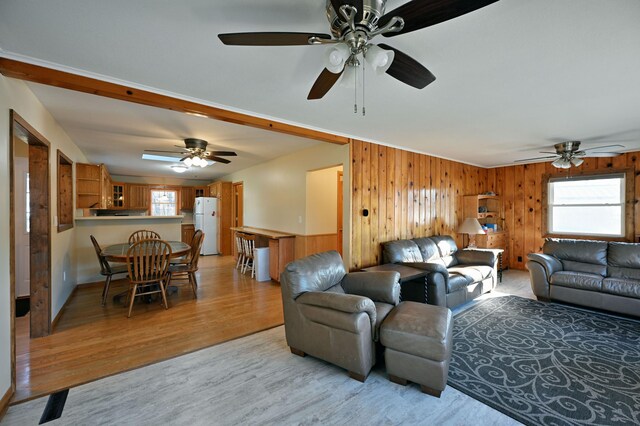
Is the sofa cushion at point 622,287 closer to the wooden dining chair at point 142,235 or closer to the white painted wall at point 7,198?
the white painted wall at point 7,198

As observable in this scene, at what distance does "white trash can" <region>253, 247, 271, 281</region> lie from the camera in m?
5.36

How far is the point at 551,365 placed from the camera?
242cm

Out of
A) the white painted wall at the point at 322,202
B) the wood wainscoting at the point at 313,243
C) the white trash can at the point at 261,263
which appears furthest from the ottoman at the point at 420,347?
the white trash can at the point at 261,263

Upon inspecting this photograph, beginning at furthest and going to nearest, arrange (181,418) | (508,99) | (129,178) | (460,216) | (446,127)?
(129,178) → (460,216) → (446,127) → (508,99) → (181,418)

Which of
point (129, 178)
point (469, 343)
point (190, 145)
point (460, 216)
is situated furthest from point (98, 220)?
point (460, 216)

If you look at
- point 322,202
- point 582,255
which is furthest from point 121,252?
point 582,255

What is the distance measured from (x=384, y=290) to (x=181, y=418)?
1.94 m

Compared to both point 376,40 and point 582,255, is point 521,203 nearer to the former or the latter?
point 582,255

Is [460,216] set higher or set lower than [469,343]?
higher

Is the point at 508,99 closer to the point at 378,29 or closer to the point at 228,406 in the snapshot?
the point at 378,29

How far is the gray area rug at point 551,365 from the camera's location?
1.90 meters

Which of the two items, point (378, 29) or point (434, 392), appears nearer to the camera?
point (378, 29)

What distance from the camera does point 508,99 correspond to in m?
2.71

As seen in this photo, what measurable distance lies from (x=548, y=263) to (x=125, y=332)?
5.81 m
